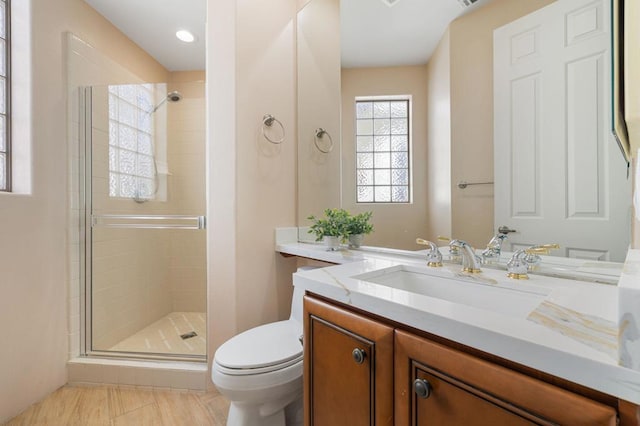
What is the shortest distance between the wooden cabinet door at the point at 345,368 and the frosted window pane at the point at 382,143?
899mm

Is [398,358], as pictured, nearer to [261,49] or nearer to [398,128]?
[398,128]

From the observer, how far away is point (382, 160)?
60.9 inches

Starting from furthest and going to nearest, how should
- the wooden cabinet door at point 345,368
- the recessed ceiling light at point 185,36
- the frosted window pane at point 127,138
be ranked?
the recessed ceiling light at point 185,36 < the frosted window pane at point 127,138 < the wooden cabinet door at point 345,368

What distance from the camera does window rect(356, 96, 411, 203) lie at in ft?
4.78

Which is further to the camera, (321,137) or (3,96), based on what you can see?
(321,137)

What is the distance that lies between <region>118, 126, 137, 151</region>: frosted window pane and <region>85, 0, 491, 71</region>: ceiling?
32.5 inches

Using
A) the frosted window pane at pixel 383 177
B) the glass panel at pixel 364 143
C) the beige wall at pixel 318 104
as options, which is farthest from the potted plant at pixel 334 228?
the glass panel at pixel 364 143

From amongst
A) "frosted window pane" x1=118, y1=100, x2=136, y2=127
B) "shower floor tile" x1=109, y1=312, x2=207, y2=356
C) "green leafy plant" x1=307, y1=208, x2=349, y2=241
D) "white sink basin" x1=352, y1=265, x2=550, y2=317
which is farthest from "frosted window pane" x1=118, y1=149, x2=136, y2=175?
"white sink basin" x1=352, y1=265, x2=550, y2=317

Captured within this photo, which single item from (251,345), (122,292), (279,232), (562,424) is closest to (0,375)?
A: (122,292)

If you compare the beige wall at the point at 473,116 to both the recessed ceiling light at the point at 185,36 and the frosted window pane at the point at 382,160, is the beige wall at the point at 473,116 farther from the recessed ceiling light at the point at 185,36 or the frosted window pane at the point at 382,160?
the recessed ceiling light at the point at 185,36

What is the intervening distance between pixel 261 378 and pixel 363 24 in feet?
5.94

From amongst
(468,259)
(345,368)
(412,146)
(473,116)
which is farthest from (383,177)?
(345,368)

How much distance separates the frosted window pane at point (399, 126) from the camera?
144 centimetres

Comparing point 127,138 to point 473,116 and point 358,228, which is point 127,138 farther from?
point 473,116
